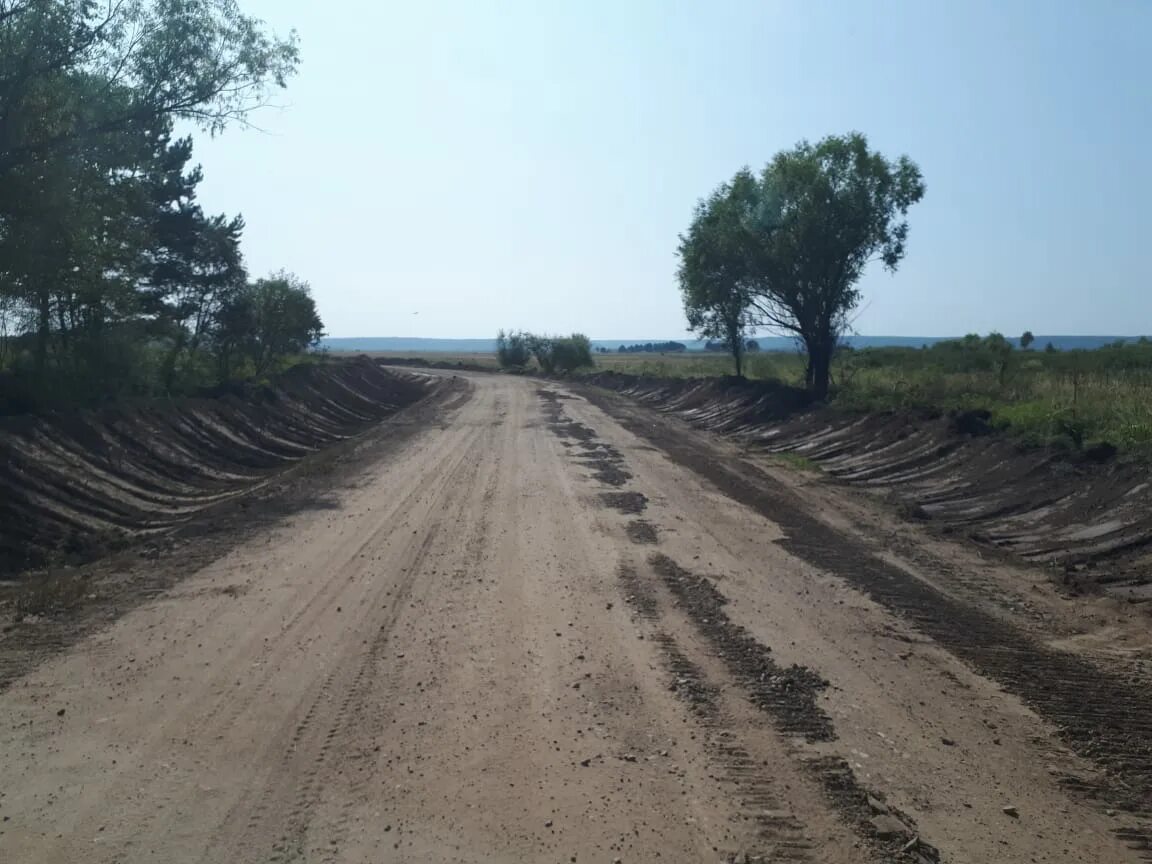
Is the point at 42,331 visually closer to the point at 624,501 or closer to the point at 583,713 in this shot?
the point at 624,501

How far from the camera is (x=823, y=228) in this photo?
1109 inches

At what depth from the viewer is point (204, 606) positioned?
866cm

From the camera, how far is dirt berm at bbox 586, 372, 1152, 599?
10703 mm


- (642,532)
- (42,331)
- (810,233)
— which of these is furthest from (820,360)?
(42,331)

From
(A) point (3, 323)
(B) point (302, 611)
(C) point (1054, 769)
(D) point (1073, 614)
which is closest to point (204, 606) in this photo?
(B) point (302, 611)

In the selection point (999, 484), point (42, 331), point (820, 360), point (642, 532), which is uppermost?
point (42, 331)

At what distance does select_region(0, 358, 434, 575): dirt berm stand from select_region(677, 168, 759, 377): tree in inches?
547

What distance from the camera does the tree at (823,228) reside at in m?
28.1

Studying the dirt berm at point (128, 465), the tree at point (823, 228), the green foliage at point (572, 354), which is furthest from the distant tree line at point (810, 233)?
the green foliage at point (572, 354)

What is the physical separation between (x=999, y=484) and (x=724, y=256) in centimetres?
1768

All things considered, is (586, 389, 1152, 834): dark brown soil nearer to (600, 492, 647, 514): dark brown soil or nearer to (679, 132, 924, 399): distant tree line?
(600, 492, 647, 514): dark brown soil

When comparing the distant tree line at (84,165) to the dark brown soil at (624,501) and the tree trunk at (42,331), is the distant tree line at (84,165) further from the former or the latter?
the dark brown soil at (624,501)

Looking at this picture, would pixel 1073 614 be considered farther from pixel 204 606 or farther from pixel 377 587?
pixel 204 606

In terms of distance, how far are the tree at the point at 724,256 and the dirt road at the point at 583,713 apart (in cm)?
2035
